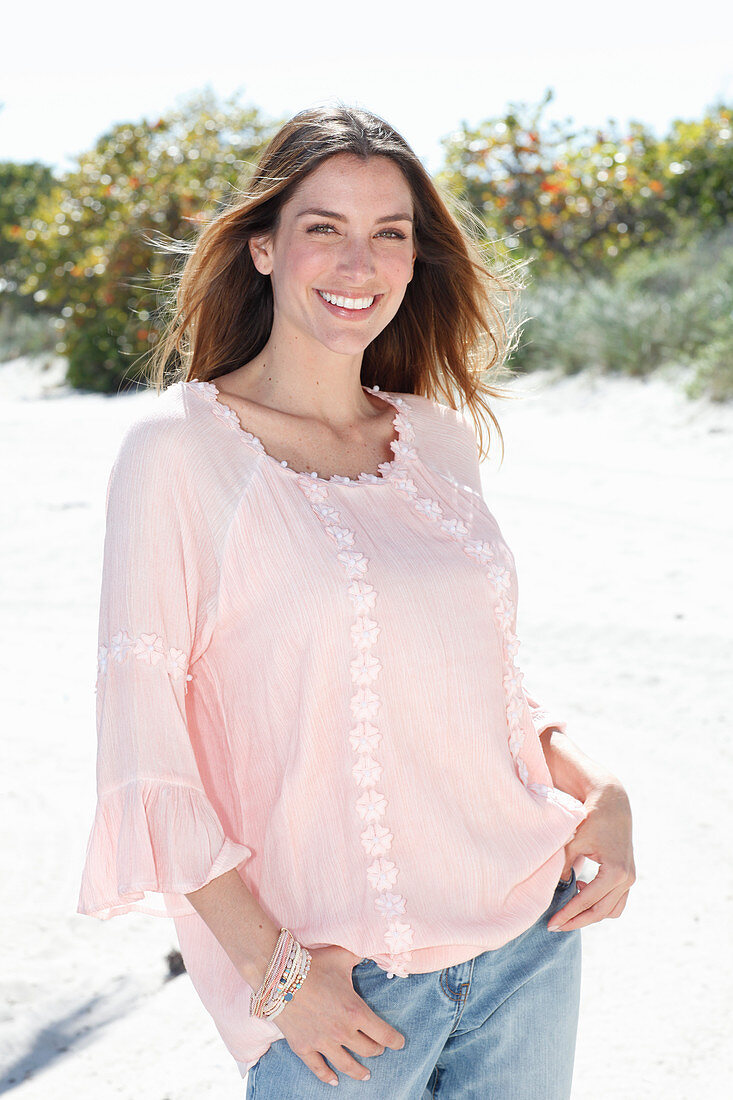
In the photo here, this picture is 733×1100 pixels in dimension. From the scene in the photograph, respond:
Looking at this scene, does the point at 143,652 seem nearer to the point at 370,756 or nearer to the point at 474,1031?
the point at 370,756

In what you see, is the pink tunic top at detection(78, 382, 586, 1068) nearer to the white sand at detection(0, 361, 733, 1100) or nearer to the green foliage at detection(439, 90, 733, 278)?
the white sand at detection(0, 361, 733, 1100)

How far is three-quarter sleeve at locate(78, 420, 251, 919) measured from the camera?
4.61ft

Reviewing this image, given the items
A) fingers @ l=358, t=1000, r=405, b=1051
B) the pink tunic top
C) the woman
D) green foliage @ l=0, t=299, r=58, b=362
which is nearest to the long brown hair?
the woman

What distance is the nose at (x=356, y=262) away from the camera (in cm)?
175

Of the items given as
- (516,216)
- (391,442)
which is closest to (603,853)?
(391,442)

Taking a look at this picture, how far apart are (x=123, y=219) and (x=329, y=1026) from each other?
1194 centimetres

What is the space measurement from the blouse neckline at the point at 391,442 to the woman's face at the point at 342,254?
0.19 metres

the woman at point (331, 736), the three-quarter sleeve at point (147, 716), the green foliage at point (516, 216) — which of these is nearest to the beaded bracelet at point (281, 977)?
the woman at point (331, 736)

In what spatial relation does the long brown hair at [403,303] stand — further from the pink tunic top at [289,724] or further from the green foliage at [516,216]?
the green foliage at [516,216]

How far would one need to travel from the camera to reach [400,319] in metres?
2.31

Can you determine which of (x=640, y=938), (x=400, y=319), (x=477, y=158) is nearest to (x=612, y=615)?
(x=640, y=938)

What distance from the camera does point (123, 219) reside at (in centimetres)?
1228

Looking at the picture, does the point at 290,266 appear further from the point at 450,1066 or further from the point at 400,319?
the point at 450,1066

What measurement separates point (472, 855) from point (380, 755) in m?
0.20
